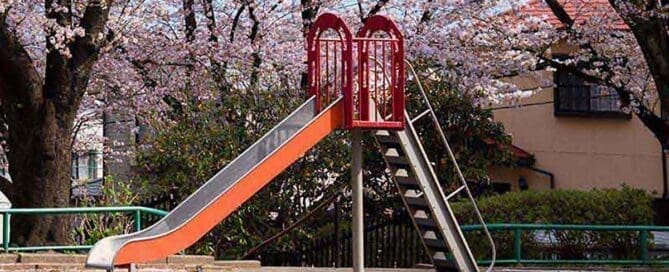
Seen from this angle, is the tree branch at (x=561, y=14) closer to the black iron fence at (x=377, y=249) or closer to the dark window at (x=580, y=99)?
the black iron fence at (x=377, y=249)

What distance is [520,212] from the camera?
18062 millimetres

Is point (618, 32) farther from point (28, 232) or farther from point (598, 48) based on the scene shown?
point (28, 232)

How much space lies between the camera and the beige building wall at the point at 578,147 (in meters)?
25.1

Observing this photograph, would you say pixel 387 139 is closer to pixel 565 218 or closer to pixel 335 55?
pixel 335 55

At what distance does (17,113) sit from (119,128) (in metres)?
9.75

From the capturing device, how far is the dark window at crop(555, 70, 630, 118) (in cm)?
2555

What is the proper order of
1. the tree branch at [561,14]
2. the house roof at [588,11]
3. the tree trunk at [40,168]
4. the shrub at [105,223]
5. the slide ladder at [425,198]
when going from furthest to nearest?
the house roof at [588,11] < the tree branch at [561,14] < the shrub at [105,223] < the tree trunk at [40,168] < the slide ladder at [425,198]

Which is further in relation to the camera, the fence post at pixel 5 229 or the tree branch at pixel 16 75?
the tree branch at pixel 16 75

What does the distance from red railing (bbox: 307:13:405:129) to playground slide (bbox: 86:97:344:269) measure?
0.70 ft

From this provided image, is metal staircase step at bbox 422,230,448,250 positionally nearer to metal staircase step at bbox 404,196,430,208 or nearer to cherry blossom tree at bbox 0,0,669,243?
metal staircase step at bbox 404,196,430,208

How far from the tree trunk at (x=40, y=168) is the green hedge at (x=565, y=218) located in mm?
5549

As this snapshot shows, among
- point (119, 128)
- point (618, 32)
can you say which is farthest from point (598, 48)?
point (119, 128)

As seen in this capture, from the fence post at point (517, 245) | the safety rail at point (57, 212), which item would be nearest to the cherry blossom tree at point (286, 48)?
the fence post at point (517, 245)

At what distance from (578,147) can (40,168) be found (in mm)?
14398
